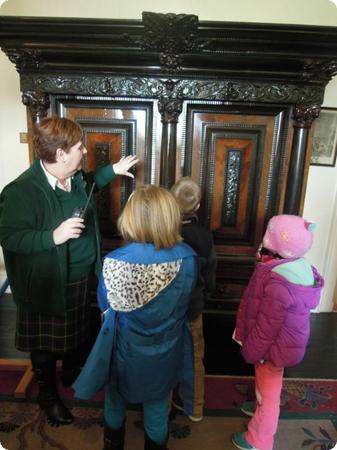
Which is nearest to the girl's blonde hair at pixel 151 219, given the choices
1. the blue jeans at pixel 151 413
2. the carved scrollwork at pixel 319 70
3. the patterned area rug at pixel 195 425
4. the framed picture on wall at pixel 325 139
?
the blue jeans at pixel 151 413

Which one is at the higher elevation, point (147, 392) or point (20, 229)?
point (20, 229)

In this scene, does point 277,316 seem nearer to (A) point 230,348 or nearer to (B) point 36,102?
(A) point 230,348

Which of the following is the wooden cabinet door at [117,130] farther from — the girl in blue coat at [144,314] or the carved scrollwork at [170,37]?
the girl in blue coat at [144,314]

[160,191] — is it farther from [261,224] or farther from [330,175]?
[330,175]

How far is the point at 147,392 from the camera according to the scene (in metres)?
1.27

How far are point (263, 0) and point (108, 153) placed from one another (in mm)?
1570

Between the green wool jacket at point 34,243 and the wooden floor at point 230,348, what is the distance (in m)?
0.98

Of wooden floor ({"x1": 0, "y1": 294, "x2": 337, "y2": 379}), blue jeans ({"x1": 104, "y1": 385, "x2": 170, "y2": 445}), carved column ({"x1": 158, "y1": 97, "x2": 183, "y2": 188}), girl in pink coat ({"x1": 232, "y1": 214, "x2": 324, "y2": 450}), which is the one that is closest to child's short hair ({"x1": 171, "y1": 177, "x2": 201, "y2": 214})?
girl in pink coat ({"x1": 232, "y1": 214, "x2": 324, "y2": 450})

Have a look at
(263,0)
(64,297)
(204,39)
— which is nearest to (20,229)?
(64,297)

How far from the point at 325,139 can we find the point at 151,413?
7.74ft

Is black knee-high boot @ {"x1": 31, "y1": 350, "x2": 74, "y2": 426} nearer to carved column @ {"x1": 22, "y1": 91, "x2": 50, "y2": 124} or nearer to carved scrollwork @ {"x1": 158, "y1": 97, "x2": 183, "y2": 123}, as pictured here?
carved column @ {"x1": 22, "y1": 91, "x2": 50, "y2": 124}

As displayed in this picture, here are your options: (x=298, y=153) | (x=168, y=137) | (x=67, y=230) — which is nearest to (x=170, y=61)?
(x=168, y=137)

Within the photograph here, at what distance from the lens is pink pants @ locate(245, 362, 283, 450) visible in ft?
4.92

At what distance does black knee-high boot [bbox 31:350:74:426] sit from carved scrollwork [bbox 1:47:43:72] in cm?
160
